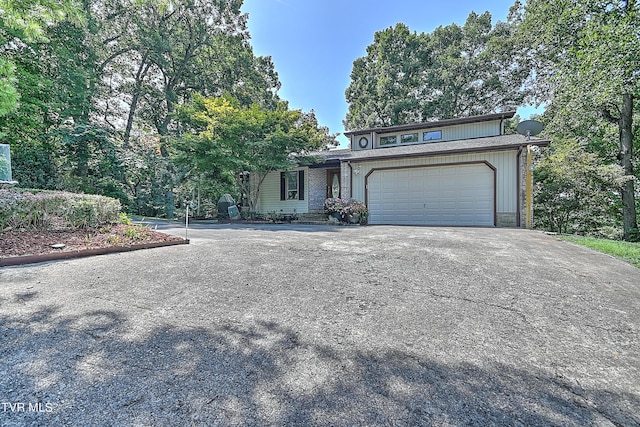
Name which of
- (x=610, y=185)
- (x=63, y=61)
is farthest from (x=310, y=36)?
(x=610, y=185)

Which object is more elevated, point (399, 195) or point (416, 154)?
point (416, 154)

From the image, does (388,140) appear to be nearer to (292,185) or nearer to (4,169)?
(292,185)

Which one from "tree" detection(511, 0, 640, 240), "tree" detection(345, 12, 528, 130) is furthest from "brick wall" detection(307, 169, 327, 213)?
"tree" detection(345, 12, 528, 130)

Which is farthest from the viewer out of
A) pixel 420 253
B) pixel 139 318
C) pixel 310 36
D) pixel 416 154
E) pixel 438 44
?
pixel 438 44

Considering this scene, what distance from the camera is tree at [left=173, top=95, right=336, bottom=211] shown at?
1153cm

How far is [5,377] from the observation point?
1627 mm

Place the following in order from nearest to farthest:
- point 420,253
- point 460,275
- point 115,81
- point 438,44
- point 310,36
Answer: point 460,275
point 420,253
point 310,36
point 115,81
point 438,44

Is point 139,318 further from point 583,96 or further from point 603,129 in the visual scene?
point 603,129

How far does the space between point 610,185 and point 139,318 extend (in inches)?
593

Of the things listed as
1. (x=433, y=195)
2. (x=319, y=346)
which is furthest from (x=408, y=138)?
(x=319, y=346)

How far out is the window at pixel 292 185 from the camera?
14.2m

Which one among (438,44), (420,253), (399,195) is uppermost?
(438,44)

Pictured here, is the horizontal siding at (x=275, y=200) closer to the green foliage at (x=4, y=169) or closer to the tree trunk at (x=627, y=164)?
the green foliage at (x=4, y=169)

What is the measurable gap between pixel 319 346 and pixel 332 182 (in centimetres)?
1223
